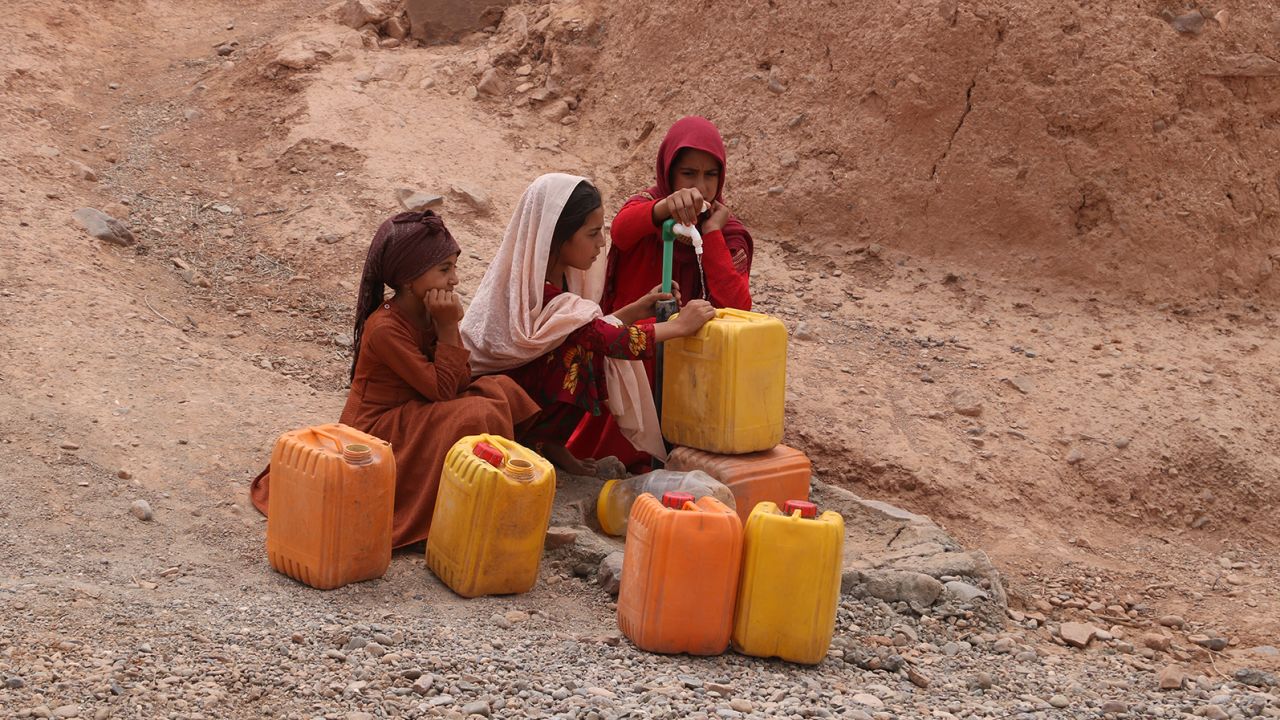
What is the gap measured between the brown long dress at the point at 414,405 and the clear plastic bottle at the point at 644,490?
1.36 ft

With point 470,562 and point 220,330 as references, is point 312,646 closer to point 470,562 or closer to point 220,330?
point 470,562

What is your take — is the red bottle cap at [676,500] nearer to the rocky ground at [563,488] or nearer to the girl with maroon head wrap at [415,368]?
the rocky ground at [563,488]

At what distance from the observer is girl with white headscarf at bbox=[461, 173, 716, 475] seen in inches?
166

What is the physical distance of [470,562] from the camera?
3627 millimetres

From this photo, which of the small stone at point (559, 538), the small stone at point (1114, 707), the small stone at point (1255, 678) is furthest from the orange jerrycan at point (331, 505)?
the small stone at point (1255, 678)

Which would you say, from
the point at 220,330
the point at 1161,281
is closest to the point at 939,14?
the point at 1161,281

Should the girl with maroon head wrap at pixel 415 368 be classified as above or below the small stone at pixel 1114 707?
above

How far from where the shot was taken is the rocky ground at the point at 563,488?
3191 mm

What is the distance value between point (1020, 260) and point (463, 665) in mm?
4273

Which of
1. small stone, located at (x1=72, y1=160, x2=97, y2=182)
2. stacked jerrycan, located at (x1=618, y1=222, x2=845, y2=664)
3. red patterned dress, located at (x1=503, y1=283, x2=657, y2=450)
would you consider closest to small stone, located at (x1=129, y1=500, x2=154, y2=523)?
red patterned dress, located at (x1=503, y1=283, x2=657, y2=450)

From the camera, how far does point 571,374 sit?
439 cm

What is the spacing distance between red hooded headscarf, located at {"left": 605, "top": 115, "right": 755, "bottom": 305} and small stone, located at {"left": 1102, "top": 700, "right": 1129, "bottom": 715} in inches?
80.2

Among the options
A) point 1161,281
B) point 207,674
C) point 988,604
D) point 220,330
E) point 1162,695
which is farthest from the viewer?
point 1161,281

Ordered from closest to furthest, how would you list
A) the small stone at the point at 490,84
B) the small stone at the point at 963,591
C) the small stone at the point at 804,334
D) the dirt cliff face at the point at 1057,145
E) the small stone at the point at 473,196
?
the small stone at the point at 963,591
the small stone at the point at 804,334
the dirt cliff face at the point at 1057,145
the small stone at the point at 473,196
the small stone at the point at 490,84
